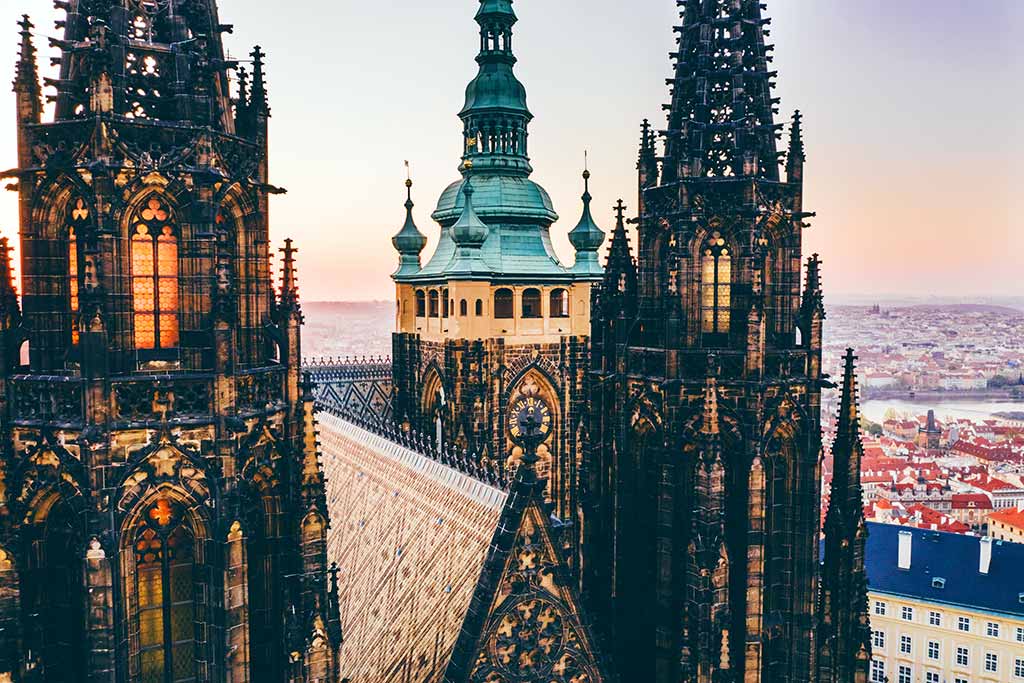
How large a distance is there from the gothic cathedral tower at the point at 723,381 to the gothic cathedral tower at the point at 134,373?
8.51 meters

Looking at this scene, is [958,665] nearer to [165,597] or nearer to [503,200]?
[503,200]

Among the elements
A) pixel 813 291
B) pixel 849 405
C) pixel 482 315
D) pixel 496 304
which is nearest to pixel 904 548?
pixel 496 304

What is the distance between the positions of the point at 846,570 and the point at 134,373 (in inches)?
657

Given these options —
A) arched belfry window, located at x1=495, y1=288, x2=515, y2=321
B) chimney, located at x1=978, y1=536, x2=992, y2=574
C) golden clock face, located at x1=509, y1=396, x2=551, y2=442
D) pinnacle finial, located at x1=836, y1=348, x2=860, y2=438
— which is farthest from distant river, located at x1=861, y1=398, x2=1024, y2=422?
pinnacle finial, located at x1=836, y1=348, x2=860, y2=438

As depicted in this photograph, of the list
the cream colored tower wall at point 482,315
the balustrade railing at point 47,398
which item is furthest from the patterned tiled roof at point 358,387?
the balustrade railing at point 47,398

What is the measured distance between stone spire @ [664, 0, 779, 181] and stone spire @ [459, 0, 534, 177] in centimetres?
2275

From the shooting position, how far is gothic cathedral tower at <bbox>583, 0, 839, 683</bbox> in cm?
1897

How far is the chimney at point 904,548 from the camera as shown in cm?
5981

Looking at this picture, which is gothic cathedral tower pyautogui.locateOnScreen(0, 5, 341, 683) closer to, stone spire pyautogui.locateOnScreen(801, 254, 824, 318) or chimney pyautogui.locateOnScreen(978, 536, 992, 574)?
stone spire pyautogui.locateOnScreen(801, 254, 824, 318)

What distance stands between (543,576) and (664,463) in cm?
386

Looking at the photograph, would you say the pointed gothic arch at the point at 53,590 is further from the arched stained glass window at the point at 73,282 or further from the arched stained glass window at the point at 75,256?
the arched stained glass window at the point at 75,256

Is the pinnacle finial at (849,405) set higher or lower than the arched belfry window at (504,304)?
lower

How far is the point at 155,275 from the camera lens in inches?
582

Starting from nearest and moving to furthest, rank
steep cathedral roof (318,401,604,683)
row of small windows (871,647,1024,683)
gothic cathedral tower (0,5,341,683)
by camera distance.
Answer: gothic cathedral tower (0,5,341,683), steep cathedral roof (318,401,604,683), row of small windows (871,647,1024,683)
